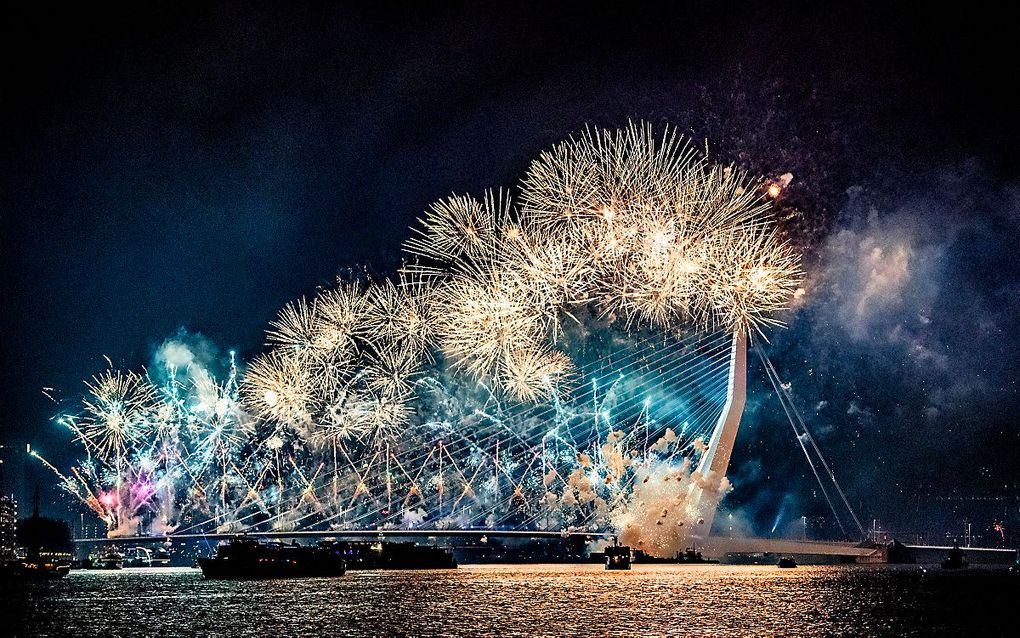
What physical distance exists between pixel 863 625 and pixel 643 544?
47180 millimetres

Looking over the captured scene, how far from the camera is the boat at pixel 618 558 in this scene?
316 ft

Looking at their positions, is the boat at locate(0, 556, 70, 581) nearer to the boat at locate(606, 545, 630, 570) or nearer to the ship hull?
the ship hull

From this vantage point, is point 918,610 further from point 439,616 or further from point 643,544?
point 643,544

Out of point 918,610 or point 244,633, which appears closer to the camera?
point 244,633

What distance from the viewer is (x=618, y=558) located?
3816 inches

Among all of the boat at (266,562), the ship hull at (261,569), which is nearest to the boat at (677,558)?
the boat at (266,562)

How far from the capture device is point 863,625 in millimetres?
49781

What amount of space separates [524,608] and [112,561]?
89.2m

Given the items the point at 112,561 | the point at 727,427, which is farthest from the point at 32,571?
the point at 727,427

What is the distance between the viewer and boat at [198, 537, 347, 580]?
303ft

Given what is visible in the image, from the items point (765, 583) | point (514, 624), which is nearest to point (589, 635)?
point (514, 624)

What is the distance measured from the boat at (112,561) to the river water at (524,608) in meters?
46.2

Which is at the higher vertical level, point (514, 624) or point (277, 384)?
point (277, 384)

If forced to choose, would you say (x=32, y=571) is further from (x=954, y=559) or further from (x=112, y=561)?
(x=954, y=559)
